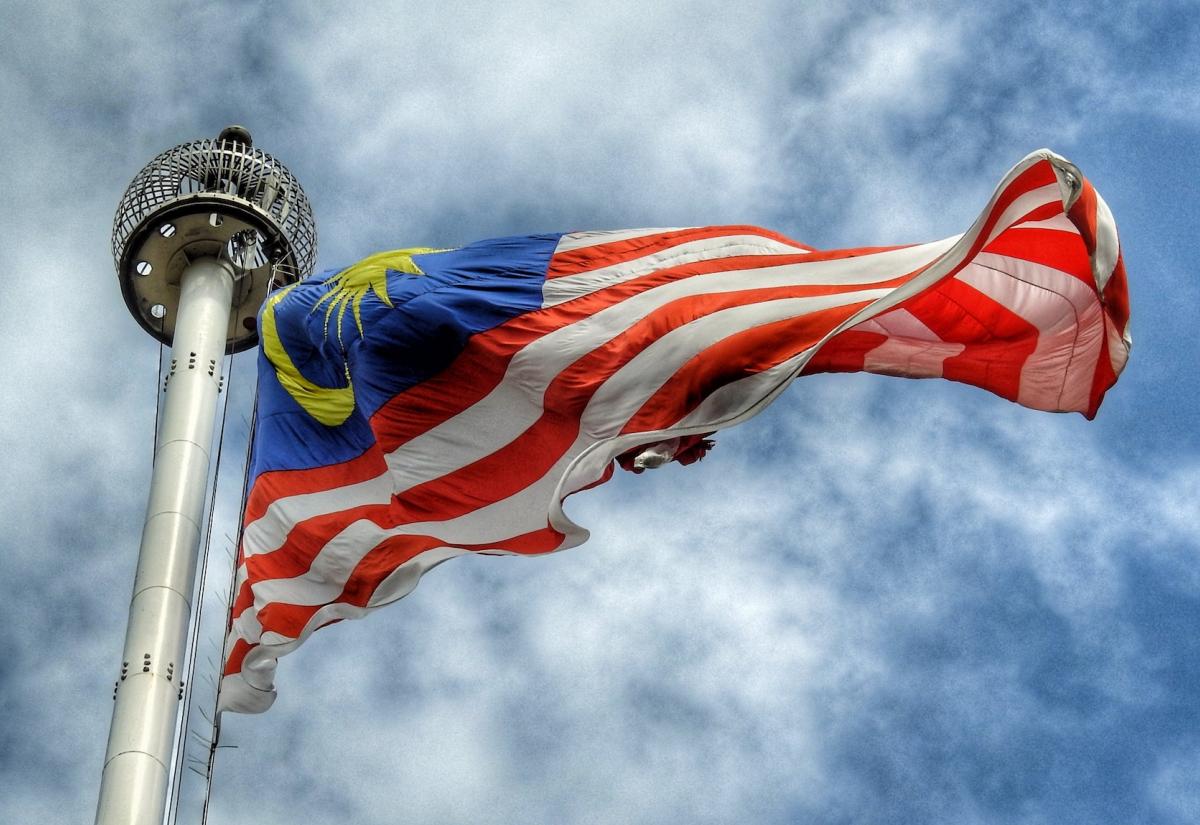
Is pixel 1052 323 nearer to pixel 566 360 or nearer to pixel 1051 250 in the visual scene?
pixel 1051 250

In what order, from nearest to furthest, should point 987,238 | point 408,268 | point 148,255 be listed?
point 987,238
point 408,268
point 148,255

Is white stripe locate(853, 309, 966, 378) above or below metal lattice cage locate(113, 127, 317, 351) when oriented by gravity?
below

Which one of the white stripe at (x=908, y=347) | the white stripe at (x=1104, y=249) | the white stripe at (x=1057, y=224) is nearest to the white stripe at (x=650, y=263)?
the white stripe at (x=908, y=347)

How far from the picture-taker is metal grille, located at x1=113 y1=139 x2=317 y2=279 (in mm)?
34062

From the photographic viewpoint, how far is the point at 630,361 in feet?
78.7

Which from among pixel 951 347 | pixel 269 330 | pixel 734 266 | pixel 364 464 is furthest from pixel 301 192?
pixel 951 347

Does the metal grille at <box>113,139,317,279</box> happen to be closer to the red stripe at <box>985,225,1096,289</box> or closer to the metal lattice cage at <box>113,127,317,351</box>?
the metal lattice cage at <box>113,127,317,351</box>

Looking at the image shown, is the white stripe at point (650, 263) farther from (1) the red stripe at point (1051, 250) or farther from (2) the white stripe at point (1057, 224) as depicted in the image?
(2) the white stripe at point (1057, 224)

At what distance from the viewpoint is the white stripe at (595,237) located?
2612 centimetres

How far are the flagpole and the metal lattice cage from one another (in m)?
0.02

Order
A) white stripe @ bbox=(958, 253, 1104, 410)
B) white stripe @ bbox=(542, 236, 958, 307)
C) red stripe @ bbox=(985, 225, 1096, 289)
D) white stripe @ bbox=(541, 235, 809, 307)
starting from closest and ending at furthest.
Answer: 1. white stripe @ bbox=(958, 253, 1104, 410)
2. red stripe @ bbox=(985, 225, 1096, 289)
3. white stripe @ bbox=(542, 236, 958, 307)
4. white stripe @ bbox=(541, 235, 809, 307)

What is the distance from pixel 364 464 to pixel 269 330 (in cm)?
289

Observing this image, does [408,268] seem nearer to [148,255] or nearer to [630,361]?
[630,361]

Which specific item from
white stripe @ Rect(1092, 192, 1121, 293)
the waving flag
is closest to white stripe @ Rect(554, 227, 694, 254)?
the waving flag
